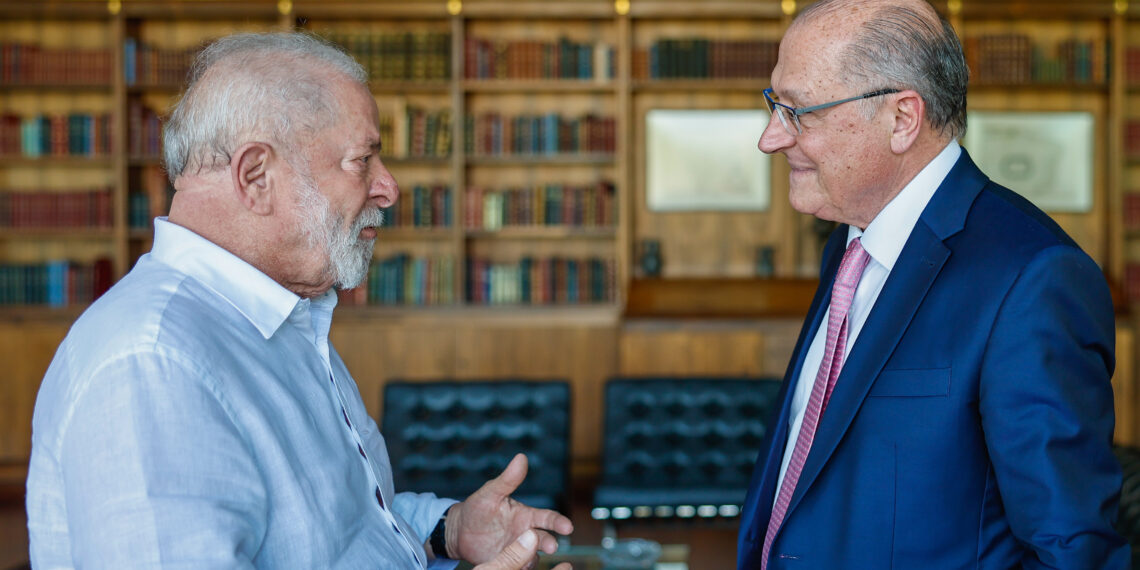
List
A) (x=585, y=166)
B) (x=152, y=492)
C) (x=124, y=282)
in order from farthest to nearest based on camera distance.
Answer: (x=585, y=166), (x=124, y=282), (x=152, y=492)

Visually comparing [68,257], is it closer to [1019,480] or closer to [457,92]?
[457,92]

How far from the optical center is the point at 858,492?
1.36 m

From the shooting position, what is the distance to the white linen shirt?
0.99 metres

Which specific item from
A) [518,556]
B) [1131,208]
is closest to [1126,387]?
[1131,208]

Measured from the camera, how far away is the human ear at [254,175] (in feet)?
4.05

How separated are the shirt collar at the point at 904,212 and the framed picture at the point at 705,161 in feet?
13.8

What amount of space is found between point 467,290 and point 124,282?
440cm

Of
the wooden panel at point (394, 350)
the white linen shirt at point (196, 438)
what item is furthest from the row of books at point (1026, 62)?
the white linen shirt at point (196, 438)

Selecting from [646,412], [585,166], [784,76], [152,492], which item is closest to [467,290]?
[585,166]

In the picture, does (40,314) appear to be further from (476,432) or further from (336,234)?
(336,234)

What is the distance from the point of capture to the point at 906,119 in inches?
55.1

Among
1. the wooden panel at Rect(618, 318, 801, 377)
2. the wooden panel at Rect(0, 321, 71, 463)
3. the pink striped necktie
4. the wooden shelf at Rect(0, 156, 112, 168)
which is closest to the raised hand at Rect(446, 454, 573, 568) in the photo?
the pink striped necktie

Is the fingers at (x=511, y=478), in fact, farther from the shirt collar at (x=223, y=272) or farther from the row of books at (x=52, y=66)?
the row of books at (x=52, y=66)

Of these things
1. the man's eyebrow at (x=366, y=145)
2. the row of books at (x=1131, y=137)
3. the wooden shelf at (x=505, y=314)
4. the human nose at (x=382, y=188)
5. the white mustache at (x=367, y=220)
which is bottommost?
the wooden shelf at (x=505, y=314)
